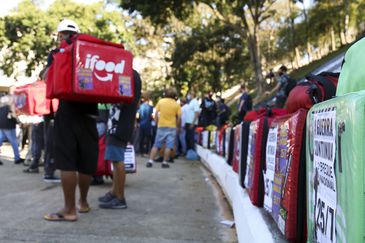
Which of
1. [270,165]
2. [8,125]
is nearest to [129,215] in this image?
[270,165]

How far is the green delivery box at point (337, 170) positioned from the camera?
1416mm

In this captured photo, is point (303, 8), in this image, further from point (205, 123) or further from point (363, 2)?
point (205, 123)

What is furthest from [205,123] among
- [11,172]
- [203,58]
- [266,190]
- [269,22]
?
[269,22]

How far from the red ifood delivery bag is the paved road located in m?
1.20

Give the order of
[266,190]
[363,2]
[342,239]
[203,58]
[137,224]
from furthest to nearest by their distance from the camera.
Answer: [203,58], [363,2], [137,224], [266,190], [342,239]

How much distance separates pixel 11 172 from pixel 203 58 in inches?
1298

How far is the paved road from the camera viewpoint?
166 inches

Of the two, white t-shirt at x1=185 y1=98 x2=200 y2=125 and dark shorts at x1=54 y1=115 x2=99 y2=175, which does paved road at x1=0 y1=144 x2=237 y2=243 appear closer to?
dark shorts at x1=54 y1=115 x2=99 y2=175

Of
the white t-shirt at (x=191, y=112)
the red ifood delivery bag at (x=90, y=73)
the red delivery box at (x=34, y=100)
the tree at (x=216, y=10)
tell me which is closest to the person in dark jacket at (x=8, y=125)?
the red delivery box at (x=34, y=100)

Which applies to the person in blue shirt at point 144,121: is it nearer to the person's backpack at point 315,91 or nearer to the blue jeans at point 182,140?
the blue jeans at point 182,140

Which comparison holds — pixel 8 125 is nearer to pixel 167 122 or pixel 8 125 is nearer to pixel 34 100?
pixel 34 100

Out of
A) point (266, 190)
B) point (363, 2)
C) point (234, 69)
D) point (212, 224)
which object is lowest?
point (212, 224)

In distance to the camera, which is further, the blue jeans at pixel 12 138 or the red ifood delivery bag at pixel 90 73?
the blue jeans at pixel 12 138

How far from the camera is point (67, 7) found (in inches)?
958
